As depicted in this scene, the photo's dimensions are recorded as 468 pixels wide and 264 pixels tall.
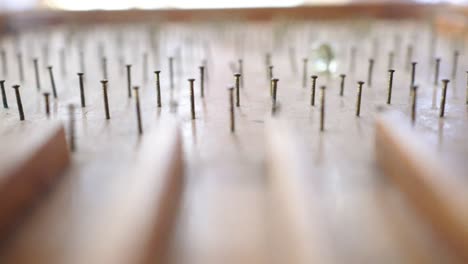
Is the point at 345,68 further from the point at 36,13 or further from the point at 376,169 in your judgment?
the point at 36,13

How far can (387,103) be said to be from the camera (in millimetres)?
2336

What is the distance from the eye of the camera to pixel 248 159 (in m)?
1.74

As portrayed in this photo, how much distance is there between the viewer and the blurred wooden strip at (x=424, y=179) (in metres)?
1.21

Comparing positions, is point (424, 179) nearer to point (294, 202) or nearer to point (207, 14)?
point (294, 202)

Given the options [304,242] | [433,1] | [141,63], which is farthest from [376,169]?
[433,1]

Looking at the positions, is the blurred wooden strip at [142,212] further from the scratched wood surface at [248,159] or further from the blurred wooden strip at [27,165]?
the blurred wooden strip at [27,165]

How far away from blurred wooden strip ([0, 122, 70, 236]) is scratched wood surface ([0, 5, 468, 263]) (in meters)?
0.04

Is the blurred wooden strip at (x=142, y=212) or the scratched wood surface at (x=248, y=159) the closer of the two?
the blurred wooden strip at (x=142, y=212)

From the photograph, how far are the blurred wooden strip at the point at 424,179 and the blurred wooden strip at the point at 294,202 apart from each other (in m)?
0.29

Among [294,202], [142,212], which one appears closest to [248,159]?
[294,202]

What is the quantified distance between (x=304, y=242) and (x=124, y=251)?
439 mm

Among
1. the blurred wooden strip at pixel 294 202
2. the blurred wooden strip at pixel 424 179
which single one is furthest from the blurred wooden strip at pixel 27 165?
the blurred wooden strip at pixel 424 179

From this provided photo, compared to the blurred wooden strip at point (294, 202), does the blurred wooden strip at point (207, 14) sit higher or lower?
higher

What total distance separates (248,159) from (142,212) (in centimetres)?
58
